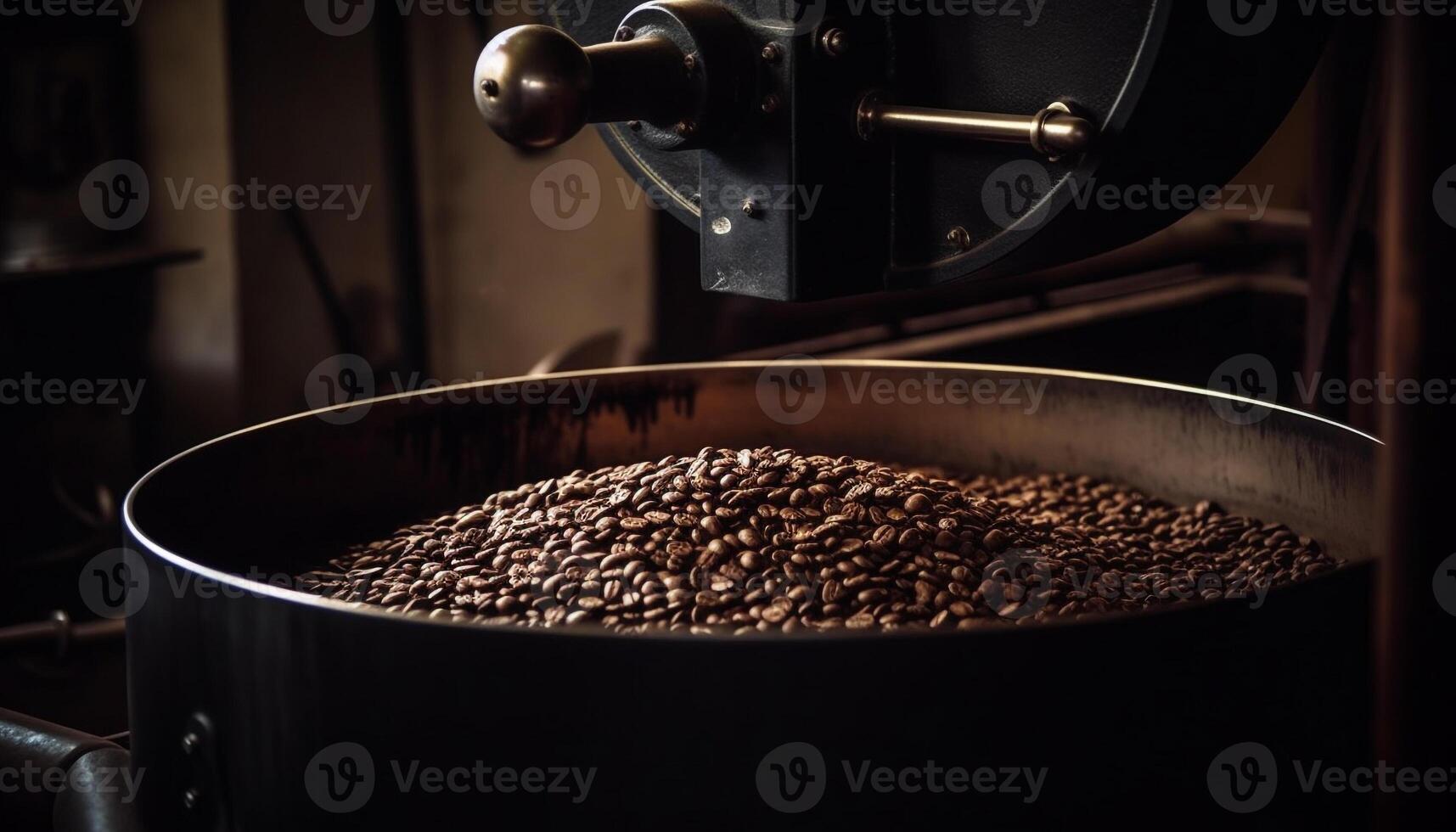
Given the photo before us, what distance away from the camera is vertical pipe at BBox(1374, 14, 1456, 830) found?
0.68 meters

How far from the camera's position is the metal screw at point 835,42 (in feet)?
3.53

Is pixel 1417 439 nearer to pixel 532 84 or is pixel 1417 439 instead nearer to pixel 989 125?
pixel 989 125

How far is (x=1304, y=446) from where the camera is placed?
143 cm

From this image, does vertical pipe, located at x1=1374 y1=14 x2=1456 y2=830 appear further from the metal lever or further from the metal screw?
the metal screw

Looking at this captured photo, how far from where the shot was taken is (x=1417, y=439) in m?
0.70

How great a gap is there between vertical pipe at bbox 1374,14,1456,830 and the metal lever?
27cm

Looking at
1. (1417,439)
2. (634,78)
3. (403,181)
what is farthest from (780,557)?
(403,181)

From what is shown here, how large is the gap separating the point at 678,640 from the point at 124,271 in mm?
3403

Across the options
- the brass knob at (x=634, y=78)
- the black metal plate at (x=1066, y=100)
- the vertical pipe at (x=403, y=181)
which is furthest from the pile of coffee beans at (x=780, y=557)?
the vertical pipe at (x=403, y=181)

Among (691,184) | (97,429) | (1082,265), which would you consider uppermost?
(691,184)

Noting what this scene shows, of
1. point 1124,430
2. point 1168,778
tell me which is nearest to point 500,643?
point 1168,778

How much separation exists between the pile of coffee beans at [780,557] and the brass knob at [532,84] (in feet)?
1.13

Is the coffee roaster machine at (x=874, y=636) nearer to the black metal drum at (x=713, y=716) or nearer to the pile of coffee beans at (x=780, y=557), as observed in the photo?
the black metal drum at (x=713, y=716)

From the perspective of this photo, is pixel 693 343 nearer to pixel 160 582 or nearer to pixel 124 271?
pixel 124 271
